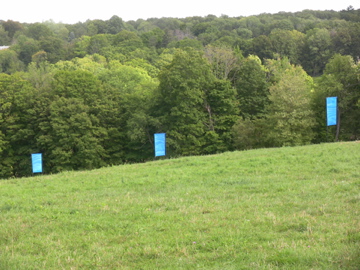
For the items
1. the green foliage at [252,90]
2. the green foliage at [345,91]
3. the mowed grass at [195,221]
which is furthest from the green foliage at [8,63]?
the mowed grass at [195,221]

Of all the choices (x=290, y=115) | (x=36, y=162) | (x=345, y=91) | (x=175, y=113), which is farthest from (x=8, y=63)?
(x=345, y=91)

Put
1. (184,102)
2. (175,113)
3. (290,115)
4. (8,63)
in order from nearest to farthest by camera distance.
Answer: (290,115)
(175,113)
(184,102)
(8,63)

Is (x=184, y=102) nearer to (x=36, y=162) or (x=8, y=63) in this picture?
(x=36, y=162)

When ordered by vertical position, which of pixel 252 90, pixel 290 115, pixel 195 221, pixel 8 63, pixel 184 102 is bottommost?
pixel 195 221

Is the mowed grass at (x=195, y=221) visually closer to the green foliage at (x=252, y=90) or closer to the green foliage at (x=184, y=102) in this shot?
the green foliage at (x=184, y=102)

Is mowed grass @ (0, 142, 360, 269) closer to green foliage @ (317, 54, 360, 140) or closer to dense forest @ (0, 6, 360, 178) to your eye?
dense forest @ (0, 6, 360, 178)

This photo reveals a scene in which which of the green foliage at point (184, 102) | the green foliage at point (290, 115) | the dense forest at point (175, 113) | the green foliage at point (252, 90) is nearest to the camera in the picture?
the green foliage at point (290, 115)

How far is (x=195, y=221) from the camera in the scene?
9.98 meters

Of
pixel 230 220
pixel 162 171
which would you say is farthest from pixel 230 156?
pixel 230 220

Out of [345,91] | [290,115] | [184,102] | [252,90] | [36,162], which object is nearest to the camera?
[36,162]

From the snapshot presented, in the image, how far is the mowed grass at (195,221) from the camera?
24.2 ft

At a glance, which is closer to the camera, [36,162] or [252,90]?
[36,162]

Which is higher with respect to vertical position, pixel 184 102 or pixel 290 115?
pixel 184 102

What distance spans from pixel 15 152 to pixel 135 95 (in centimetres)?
1700
